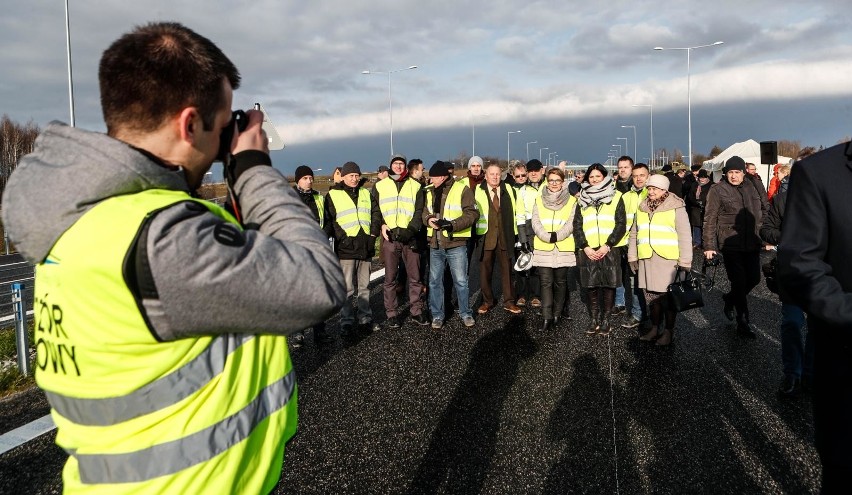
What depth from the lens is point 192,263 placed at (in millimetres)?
1231

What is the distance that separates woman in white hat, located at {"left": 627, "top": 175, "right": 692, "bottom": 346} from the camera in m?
7.04

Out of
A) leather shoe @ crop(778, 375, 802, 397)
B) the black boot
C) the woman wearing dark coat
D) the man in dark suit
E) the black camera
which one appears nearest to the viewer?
the black camera

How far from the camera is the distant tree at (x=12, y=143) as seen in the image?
174 feet

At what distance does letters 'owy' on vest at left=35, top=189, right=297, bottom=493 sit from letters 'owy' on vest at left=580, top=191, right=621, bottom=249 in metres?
6.85

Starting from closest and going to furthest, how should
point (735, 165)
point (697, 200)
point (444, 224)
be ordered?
1. point (735, 165)
2. point (444, 224)
3. point (697, 200)

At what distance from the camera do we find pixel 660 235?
708 cm

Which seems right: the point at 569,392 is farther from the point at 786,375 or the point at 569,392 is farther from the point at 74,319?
the point at 74,319

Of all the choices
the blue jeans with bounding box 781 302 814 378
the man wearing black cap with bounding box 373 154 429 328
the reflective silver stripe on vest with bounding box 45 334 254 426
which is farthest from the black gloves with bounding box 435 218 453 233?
the reflective silver stripe on vest with bounding box 45 334 254 426

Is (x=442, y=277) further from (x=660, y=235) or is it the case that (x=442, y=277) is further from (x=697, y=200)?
(x=697, y=200)

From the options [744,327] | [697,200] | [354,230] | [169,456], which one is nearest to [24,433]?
[169,456]

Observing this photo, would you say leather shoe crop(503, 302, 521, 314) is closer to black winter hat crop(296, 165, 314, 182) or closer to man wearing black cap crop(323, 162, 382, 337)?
man wearing black cap crop(323, 162, 382, 337)

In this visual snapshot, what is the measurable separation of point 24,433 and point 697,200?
14836 millimetres

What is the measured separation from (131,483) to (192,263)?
1.78 ft

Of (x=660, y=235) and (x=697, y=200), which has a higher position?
(x=697, y=200)
